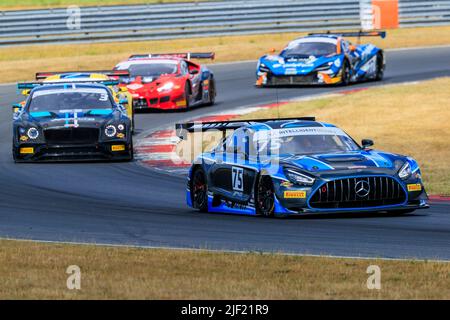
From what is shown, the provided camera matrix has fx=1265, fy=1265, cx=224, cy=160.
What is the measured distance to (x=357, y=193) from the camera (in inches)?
567

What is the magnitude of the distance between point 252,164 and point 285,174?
693mm

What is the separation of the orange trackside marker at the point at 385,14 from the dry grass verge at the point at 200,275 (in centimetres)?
3457

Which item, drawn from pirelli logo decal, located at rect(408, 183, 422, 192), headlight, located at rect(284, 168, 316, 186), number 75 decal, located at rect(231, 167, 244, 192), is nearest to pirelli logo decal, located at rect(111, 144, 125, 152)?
number 75 decal, located at rect(231, 167, 244, 192)

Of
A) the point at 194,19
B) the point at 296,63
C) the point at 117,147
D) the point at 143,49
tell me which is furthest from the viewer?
the point at 143,49

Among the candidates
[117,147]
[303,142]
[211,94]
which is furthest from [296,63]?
[303,142]

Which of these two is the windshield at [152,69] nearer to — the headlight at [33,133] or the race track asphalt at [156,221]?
the race track asphalt at [156,221]

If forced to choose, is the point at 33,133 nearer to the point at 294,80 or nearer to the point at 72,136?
the point at 72,136

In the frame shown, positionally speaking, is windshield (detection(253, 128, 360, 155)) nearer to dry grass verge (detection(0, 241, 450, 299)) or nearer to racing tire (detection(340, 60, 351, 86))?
dry grass verge (detection(0, 241, 450, 299))

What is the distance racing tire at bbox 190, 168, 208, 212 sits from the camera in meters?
16.1

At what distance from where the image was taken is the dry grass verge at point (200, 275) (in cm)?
952

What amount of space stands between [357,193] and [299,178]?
26.9 inches

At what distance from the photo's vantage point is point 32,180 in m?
19.5
